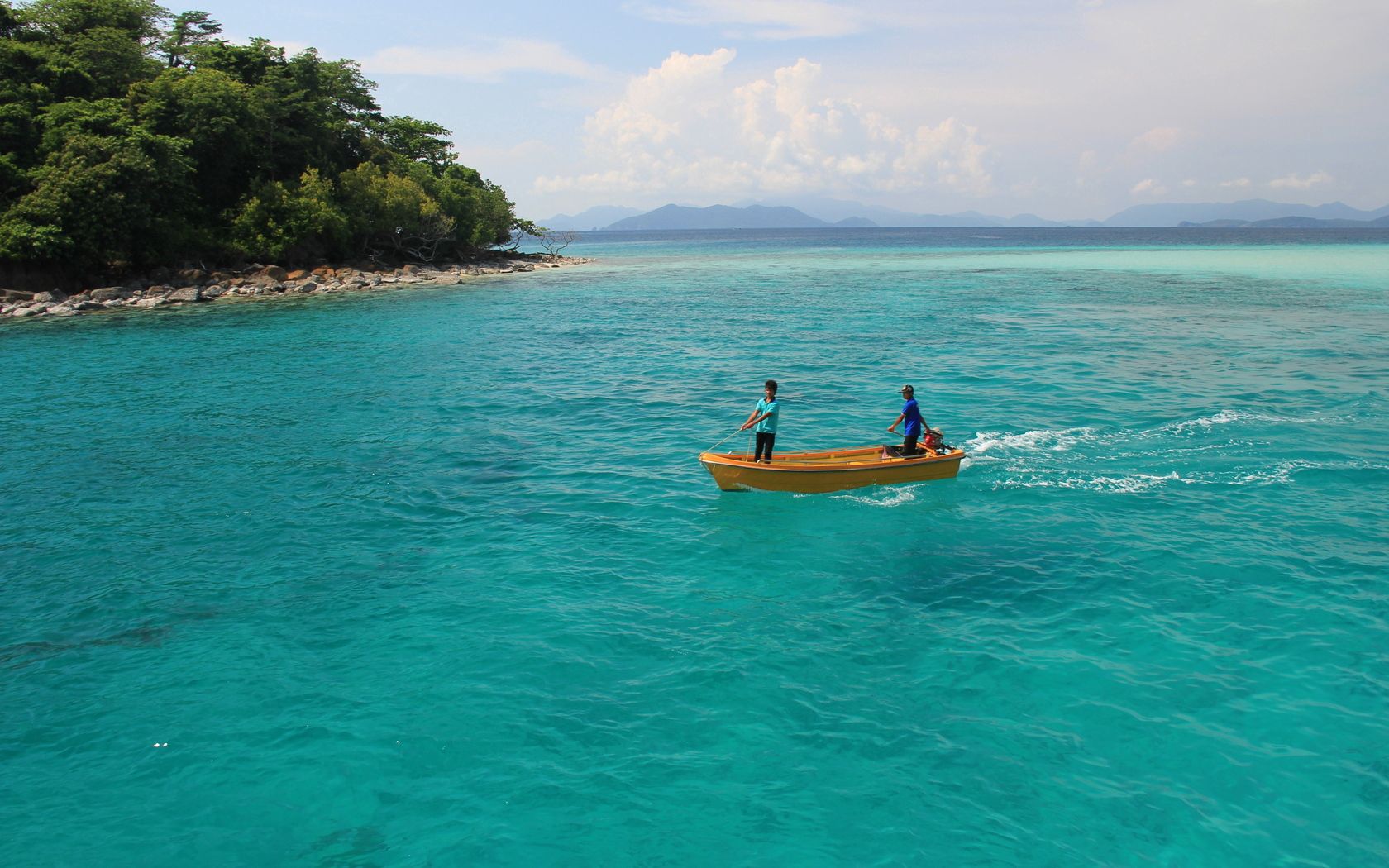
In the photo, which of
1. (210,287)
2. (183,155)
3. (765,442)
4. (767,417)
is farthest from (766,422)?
(183,155)

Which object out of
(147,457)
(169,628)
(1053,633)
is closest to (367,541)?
(169,628)

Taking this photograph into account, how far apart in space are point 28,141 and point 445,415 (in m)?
44.3

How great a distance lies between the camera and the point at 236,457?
20797 millimetres

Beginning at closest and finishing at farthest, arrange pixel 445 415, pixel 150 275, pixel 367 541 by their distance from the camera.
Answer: pixel 367 541 → pixel 445 415 → pixel 150 275

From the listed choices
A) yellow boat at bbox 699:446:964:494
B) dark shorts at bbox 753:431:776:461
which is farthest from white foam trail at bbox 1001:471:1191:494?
dark shorts at bbox 753:431:776:461

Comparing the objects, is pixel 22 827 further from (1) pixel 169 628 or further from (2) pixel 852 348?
(2) pixel 852 348

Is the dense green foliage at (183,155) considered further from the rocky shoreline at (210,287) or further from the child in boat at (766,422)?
the child in boat at (766,422)

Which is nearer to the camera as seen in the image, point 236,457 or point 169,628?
point 169,628

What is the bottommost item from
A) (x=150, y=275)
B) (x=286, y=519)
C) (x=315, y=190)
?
(x=286, y=519)

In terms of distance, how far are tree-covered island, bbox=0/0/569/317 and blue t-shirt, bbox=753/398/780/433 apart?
4675cm

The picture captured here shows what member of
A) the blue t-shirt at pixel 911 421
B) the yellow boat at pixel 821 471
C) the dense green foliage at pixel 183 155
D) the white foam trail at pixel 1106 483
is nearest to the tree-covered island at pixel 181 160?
the dense green foliage at pixel 183 155

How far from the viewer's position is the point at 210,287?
5328cm

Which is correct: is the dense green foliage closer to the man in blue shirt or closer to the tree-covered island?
the tree-covered island

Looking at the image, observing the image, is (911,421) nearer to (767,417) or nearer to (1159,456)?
(767,417)
